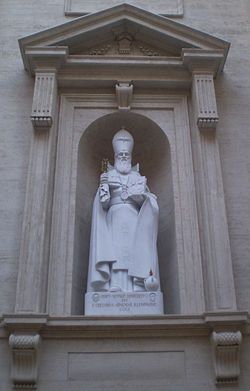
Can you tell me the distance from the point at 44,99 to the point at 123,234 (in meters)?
2.62

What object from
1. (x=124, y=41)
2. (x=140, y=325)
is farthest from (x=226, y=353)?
(x=124, y=41)

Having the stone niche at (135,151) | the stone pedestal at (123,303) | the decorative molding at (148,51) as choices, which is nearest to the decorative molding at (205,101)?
the stone niche at (135,151)

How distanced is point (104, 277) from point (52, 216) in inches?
49.0

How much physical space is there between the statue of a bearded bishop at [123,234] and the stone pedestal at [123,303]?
189 millimetres

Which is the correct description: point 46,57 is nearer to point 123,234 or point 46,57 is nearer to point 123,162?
point 123,162

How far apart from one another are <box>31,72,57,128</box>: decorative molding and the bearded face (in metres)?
1.29

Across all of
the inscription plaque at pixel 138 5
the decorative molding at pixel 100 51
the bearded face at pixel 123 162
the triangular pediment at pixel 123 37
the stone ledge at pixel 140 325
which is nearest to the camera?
the stone ledge at pixel 140 325

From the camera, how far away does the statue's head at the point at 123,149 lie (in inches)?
362

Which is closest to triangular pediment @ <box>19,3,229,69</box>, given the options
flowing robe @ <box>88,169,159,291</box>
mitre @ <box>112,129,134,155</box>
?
mitre @ <box>112,129,134,155</box>

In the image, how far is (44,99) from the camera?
9000 mm

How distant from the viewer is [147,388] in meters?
6.86

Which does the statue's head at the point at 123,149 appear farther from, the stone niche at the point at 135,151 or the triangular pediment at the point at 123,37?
the triangular pediment at the point at 123,37

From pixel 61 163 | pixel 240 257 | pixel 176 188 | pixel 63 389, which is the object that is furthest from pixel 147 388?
pixel 61 163

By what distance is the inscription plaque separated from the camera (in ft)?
35.8
